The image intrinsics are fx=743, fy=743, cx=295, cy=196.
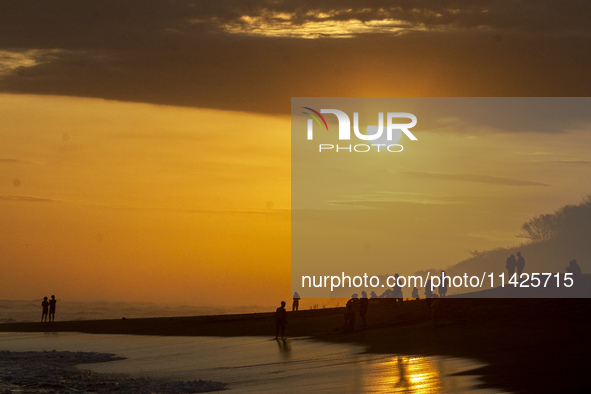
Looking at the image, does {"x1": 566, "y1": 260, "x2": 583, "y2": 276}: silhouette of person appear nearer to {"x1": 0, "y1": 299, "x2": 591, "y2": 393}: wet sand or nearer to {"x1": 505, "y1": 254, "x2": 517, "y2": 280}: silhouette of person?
{"x1": 505, "y1": 254, "x2": 517, "y2": 280}: silhouette of person

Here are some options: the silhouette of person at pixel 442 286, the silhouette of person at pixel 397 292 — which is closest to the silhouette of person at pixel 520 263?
the silhouette of person at pixel 442 286

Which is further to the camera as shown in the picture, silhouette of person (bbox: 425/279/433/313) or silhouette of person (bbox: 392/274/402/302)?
silhouette of person (bbox: 392/274/402/302)

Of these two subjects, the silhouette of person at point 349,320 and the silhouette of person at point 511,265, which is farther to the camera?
the silhouette of person at point 511,265

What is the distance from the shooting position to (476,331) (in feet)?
110

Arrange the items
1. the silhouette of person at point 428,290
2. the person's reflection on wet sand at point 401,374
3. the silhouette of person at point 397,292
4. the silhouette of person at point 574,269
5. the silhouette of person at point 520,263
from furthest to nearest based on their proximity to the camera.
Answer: the silhouette of person at point 397,292 → the silhouette of person at point 574,269 → the silhouette of person at point 520,263 → the silhouette of person at point 428,290 → the person's reflection on wet sand at point 401,374

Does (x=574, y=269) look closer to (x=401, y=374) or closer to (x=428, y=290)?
(x=428, y=290)

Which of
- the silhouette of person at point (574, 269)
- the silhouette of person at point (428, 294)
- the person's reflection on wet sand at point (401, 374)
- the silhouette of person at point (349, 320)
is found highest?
the silhouette of person at point (574, 269)

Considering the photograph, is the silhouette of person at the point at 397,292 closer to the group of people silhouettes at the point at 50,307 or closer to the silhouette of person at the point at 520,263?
the silhouette of person at the point at 520,263

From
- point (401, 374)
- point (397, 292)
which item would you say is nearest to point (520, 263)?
point (397, 292)

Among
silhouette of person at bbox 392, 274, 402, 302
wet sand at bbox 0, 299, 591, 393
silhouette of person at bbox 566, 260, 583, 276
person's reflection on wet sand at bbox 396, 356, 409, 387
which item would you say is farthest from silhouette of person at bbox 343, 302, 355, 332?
silhouette of person at bbox 566, 260, 583, 276

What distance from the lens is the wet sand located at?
68.5 ft

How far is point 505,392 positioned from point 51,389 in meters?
13.8

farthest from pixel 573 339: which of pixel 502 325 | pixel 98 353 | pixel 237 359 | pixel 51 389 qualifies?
pixel 98 353

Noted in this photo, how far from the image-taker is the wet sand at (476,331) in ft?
68.5
